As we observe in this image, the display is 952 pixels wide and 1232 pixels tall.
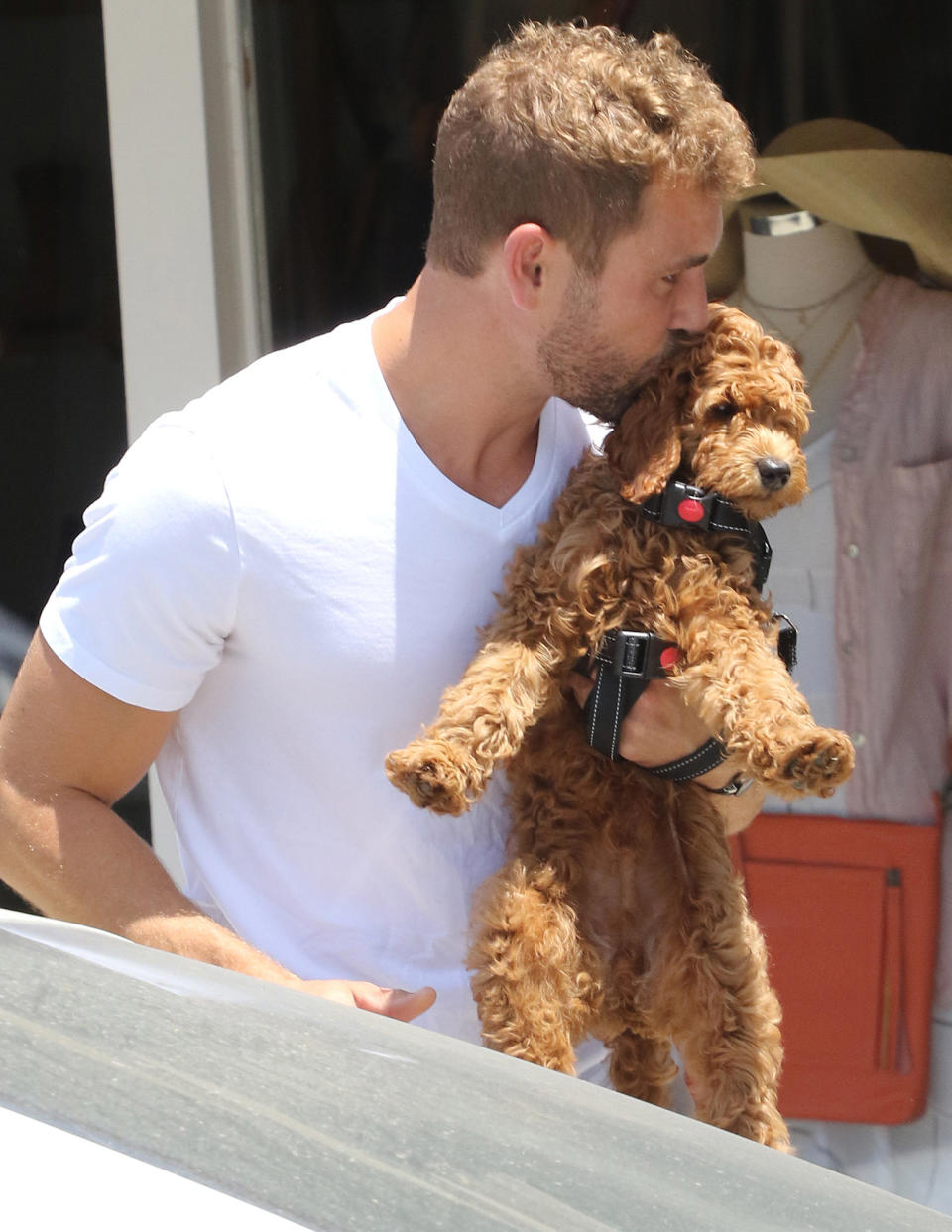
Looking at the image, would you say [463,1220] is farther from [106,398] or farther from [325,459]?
[106,398]

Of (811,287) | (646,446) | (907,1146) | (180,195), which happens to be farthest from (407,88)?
(907,1146)

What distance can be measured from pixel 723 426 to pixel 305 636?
61 centimetres

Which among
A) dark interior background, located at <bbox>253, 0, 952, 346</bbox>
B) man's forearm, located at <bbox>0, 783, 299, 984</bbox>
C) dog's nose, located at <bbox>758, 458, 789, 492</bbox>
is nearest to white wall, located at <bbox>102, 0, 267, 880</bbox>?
dark interior background, located at <bbox>253, 0, 952, 346</bbox>

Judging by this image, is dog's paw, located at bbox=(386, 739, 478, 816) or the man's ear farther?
the man's ear

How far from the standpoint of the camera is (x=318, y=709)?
1.77 metres

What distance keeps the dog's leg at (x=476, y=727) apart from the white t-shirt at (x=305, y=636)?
0.31ft

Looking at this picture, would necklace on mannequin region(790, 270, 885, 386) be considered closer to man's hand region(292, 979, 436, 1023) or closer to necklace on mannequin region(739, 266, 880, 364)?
necklace on mannequin region(739, 266, 880, 364)

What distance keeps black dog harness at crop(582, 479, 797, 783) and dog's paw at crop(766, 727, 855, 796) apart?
0.78ft

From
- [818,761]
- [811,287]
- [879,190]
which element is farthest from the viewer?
[811,287]

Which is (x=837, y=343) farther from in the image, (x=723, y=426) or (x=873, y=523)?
(x=723, y=426)

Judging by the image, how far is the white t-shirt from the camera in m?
1.69

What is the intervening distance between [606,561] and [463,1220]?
3.22 ft

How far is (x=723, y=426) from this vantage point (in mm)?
1822

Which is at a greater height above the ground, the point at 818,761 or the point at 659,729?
the point at 818,761
